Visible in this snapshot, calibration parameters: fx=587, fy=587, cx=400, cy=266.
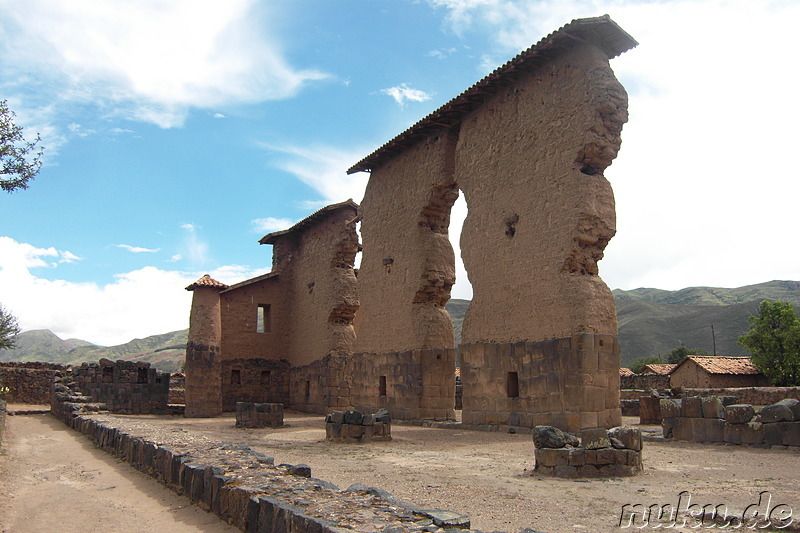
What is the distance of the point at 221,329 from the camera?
74.9 feet

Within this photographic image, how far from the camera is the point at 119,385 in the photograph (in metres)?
21.2

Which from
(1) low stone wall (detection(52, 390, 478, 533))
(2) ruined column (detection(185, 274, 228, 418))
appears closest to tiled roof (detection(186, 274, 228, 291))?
(2) ruined column (detection(185, 274, 228, 418))

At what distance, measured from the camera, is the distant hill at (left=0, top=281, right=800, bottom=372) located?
60.8 meters

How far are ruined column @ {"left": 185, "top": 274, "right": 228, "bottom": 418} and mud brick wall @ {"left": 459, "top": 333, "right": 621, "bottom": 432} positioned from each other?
11230 millimetres

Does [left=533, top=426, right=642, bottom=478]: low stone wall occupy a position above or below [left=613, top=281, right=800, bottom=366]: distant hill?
below

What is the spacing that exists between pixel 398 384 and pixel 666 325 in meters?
59.4

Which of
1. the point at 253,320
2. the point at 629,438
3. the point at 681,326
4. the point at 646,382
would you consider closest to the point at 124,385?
the point at 253,320

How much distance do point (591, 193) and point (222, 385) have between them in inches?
660

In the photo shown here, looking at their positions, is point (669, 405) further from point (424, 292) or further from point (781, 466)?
point (424, 292)

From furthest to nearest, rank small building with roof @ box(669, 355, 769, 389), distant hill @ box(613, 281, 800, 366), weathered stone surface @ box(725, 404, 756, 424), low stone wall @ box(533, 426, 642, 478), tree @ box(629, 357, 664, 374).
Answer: distant hill @ box(613, 281, 800, 366), tree @ box(629, 357, 664, 374), small building with roof @ box(669, 355, 769, 389), weathered stone surface @ box(725, 404, 756, 424), low stone wall @ box(533, 426, 642, 478)

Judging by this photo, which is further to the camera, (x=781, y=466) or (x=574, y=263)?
(x=574, y=263)

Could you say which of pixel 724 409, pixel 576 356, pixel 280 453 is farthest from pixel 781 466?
pixel 280 453

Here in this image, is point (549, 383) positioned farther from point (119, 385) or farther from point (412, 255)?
point (119, 385)

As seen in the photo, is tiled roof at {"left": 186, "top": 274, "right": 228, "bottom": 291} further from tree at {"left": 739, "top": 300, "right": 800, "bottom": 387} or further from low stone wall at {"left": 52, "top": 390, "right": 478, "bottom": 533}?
tree at {"left": 739, "top": 300, "right": 800, "bottom": 387}
